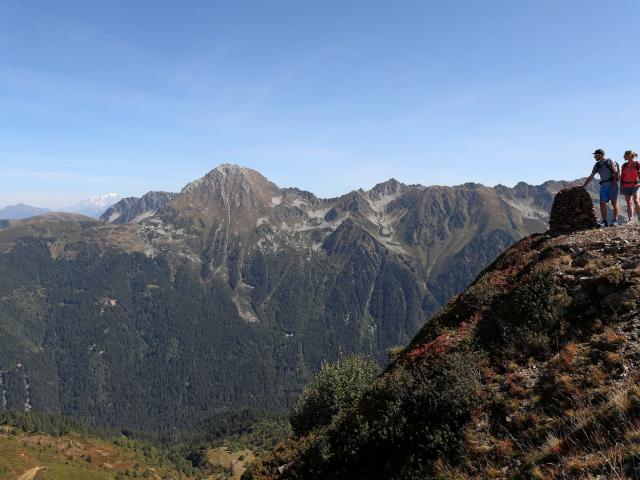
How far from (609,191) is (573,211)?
3.15 meters

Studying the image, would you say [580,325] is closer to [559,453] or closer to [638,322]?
[638,322]

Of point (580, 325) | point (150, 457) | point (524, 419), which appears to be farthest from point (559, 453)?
point (150, 457)

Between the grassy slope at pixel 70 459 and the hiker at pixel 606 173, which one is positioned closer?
the hiker at pixel 606 173

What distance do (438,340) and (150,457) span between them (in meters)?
218

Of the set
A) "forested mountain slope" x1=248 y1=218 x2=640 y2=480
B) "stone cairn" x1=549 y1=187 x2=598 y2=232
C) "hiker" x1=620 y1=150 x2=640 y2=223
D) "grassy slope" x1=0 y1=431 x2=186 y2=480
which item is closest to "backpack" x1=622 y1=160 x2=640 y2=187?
"hiker" x1=620 y1=150 x2=640 y2=223

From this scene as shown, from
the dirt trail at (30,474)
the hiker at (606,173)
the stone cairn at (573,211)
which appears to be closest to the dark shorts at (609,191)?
the hiker at (606,173)

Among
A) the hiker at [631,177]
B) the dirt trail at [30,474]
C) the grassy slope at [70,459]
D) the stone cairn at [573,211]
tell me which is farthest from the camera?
the grassy slope at [70,459]

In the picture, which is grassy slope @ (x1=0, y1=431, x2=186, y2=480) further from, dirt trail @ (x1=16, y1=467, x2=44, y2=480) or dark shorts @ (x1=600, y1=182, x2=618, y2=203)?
dark shorts @ (x1=600, y1=182, x2=618, y2=203)

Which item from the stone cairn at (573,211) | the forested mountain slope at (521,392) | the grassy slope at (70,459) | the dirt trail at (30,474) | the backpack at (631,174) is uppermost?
the backpack at (631,174)

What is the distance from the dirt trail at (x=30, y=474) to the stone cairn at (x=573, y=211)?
149337 mm

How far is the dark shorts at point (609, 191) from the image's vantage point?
27.6 metres

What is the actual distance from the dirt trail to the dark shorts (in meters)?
153

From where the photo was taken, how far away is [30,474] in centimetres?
11969

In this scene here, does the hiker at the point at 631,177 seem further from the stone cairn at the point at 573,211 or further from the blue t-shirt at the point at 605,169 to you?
the stone cairn at the point at 573,211
